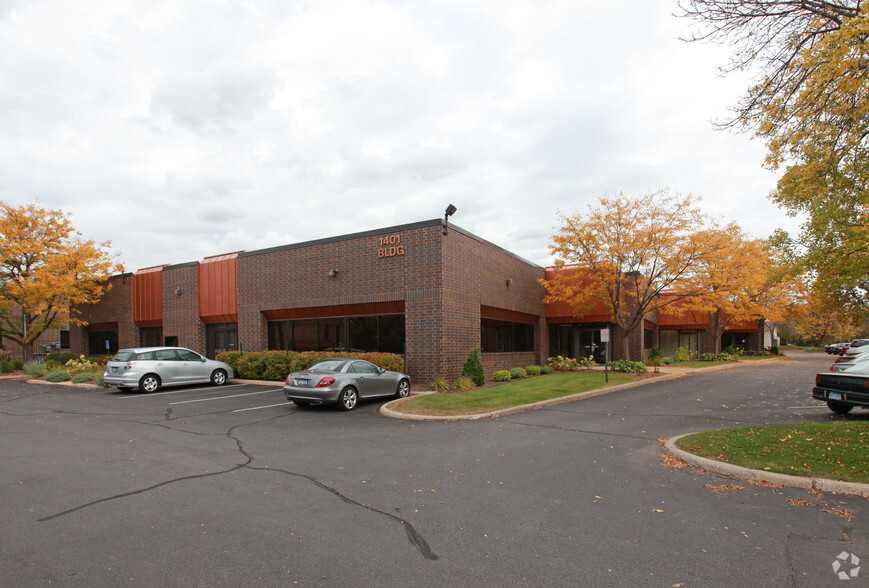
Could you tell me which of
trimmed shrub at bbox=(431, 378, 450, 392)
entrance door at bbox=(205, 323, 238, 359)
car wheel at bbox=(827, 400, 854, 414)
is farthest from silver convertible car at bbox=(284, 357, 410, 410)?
entrance door at bbox=(205, 323, 238, 359)

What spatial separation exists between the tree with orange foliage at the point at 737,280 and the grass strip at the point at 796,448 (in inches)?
274

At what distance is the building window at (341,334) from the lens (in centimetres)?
1814

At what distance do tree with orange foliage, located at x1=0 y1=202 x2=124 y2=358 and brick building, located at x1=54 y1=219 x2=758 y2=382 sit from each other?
1904 mm

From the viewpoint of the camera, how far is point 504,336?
2180 cm

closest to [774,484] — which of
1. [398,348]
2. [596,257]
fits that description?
[398,348]

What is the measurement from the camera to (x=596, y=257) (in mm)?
20922

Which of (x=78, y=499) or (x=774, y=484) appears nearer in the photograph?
(x=78, y=499)

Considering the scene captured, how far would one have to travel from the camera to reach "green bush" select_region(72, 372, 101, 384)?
19.9m

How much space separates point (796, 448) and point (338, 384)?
9.34 m

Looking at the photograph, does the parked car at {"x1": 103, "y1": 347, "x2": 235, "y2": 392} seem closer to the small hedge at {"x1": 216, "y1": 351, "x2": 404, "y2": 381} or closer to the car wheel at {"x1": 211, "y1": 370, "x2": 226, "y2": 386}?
the car wheel at {"x1": 211, "y1": 370, "x2": 226, "y2": 386}

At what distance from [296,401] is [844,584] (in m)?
11.4

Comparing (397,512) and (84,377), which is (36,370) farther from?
(397,512)

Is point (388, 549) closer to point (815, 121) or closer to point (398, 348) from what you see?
point (815, 121)

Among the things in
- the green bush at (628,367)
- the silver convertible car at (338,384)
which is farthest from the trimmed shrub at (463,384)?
the green bush at (628,367)
